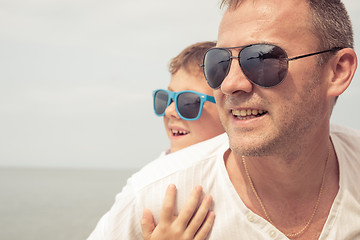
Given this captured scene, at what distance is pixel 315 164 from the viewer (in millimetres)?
2645

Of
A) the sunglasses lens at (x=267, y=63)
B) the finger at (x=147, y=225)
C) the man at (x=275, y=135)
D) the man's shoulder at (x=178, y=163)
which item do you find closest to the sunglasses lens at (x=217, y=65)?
the man at (x=275, y=135)

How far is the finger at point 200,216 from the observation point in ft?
7.75

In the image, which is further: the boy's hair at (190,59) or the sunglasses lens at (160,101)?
the sunglasses lens at (160,101)

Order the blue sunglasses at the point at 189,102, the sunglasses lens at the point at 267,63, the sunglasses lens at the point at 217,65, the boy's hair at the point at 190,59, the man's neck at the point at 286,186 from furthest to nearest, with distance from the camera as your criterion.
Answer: the boy's hair at the point at 190,59
the blue sunglasses at the point at 189,102
the man's neck at the point at 286,186
the sunglasses lens at the point at 217,65
the sunglasses lens at the point at 267,63

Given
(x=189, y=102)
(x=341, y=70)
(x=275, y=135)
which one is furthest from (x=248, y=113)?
(x=189, y=102)

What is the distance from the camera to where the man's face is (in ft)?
7.27


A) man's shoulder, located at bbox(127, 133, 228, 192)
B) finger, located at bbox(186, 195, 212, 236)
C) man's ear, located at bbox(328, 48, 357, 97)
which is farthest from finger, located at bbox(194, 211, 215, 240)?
man's ear, located at bbox(328, 48, 357, 97)

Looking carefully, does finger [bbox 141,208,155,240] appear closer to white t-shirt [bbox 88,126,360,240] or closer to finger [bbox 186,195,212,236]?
white t-shirt [bbox 88,126,360,240]

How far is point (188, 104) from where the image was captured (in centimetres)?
381

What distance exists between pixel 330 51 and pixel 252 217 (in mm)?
1220

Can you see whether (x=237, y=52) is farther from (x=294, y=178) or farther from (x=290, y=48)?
(x=294, y=178)

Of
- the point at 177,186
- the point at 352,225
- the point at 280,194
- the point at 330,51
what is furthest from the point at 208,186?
the point at 330,51

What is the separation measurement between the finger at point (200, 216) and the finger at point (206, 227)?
25mm

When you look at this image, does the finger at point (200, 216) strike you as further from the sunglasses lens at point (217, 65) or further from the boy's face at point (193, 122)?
the boy's face at point (193, 122)
